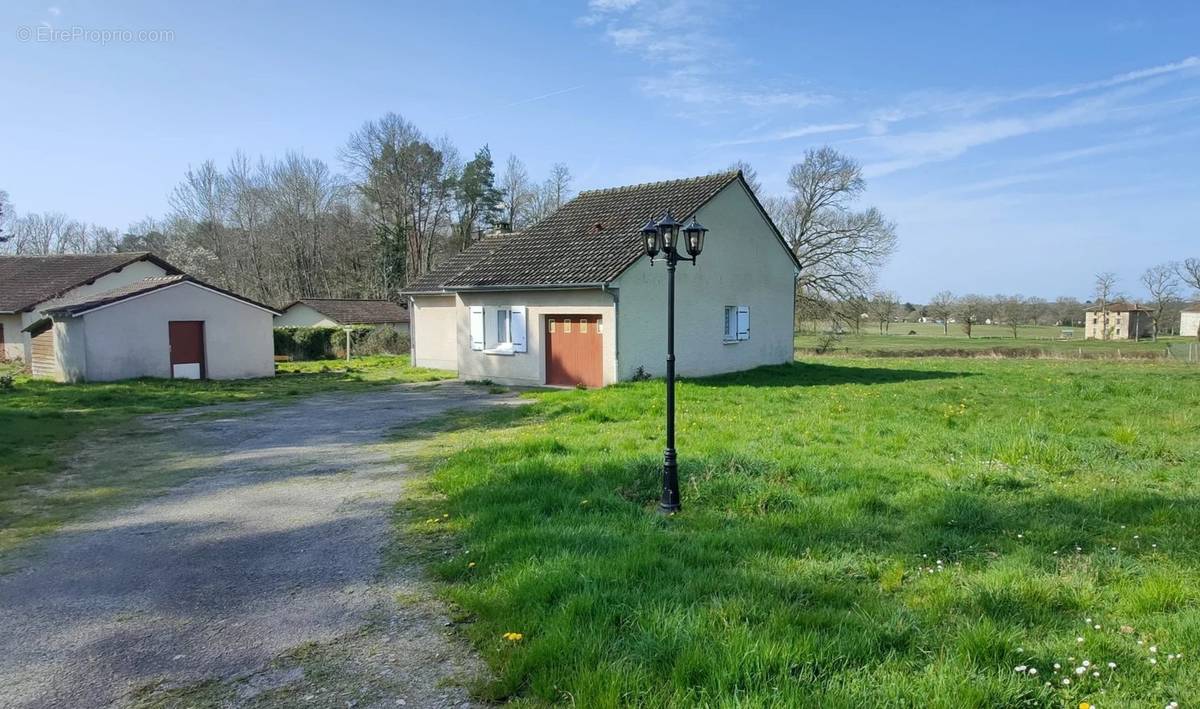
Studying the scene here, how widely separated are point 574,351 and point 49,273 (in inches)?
1073

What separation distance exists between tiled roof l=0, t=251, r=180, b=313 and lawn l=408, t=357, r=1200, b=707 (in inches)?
1079

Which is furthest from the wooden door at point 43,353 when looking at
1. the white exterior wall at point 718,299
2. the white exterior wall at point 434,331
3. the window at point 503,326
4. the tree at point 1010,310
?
the tree at point 1010,310

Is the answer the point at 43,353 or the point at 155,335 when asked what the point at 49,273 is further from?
the point at 155,335

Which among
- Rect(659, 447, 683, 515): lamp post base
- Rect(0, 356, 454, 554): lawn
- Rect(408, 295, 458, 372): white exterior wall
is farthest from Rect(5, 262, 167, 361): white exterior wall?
Rect(659, 447, 683, 515): lamp post base

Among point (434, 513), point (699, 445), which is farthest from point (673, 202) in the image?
point (434, 513)

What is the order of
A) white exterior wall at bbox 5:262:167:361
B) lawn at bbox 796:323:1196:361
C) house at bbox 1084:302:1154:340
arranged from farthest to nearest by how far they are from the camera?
house at bbox 1084:302:1154:340
lawn at bbox 796:323:1196:361
white exterior wall at bbox 5:262:167:361

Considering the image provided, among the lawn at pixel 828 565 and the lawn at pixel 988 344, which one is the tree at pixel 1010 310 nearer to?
the lawn at pixel 988 344

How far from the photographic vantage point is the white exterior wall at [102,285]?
2727 cm

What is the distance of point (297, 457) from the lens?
32.9 ft

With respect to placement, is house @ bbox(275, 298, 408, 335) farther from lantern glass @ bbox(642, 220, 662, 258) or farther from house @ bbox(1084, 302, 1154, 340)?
house @ bbox(1084, 302, 1154, 340)

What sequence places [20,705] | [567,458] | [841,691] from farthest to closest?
[567,458] < [20,705] < [841,691]

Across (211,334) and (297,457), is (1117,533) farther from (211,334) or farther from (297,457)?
(211,334)

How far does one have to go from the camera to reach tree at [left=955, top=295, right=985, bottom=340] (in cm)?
6954

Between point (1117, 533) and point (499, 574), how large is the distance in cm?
505
